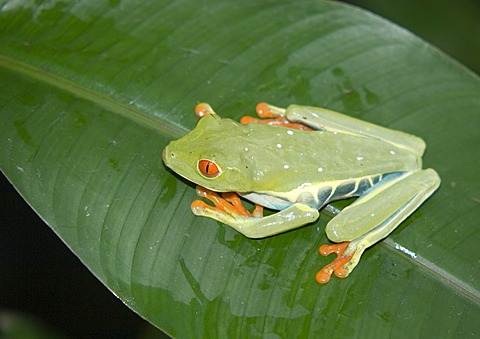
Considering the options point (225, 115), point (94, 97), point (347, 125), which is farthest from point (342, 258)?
point (94, 97)

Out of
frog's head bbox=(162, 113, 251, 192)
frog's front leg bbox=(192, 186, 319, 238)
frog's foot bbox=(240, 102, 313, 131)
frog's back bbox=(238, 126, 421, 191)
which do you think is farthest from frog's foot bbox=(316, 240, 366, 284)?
frog's foot bbox=(240, 102, 313, 131)

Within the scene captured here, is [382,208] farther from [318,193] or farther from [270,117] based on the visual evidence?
[270,117]

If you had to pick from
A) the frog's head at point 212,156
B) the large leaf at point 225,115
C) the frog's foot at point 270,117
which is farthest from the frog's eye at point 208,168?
the frog's foot at point 270,117

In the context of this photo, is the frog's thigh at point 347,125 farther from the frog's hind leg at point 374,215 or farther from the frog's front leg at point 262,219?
the frog's front leg at point 262,219

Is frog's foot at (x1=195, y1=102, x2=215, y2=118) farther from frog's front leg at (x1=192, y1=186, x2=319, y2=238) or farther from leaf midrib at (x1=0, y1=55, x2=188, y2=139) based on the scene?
frog's front leg at (x1=192, y1=186, x2=319, y2=238)

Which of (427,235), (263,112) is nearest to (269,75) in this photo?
(263,112)

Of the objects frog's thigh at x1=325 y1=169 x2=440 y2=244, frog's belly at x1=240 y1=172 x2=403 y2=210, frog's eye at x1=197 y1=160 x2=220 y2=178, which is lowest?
frog's thigh at x1=325 y1=169 x2=440 y2=244

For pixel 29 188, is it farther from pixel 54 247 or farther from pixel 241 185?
pixel 54 247
